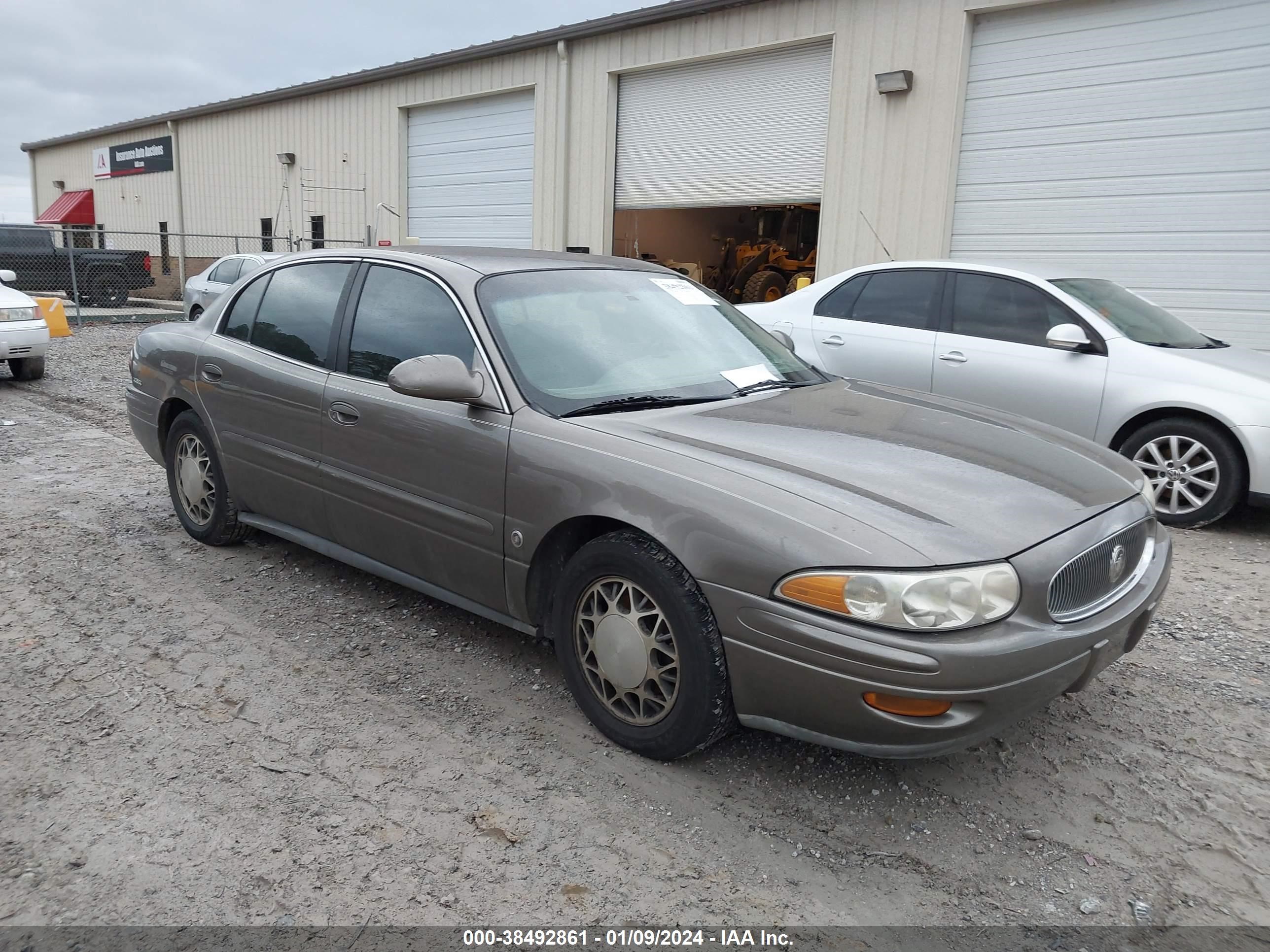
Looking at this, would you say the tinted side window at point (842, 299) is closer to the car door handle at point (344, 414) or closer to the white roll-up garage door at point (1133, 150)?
the white roll-up garage door at point (1133, 150)

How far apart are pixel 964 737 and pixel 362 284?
116 inches

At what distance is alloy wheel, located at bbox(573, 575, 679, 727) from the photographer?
2.88 metres

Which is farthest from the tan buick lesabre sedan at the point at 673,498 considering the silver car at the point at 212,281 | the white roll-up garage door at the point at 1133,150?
the silver car at the point at 212,281

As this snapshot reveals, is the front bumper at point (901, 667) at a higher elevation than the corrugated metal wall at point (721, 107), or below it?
below

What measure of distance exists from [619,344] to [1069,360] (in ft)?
12.7

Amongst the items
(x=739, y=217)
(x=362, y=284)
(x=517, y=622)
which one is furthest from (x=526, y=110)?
(x=517, y=622)

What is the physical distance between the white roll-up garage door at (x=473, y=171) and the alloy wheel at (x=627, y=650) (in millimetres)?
13299

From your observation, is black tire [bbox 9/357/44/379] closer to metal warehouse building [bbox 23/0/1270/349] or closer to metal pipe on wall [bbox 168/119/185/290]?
metal warehouse building [bbox 23/0/1270/349]

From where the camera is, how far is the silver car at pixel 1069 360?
5.73m

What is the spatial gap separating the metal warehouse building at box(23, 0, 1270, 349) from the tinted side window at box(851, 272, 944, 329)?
397 cm

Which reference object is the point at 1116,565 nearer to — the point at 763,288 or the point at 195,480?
the point at 195,480

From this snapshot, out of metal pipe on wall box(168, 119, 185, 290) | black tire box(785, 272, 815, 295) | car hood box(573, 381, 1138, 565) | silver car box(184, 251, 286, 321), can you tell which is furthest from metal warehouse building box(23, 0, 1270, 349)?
metal pipe on wall box(168, 119, 185, 290)

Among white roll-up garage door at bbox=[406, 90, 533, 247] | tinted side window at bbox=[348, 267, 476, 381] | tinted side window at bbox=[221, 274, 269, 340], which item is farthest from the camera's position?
white roll-up garage door at bbox=[406, 90, 533, 247]

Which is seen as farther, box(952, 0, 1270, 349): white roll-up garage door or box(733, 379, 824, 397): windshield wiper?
box(952, 0, 1270, 349): white roll-up garage door
